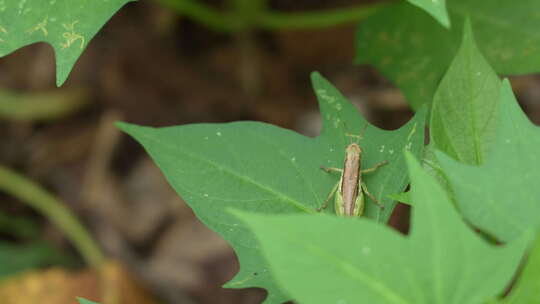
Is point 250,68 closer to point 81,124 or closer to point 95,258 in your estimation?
point 81,124

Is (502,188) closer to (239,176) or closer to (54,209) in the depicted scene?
(239,176)

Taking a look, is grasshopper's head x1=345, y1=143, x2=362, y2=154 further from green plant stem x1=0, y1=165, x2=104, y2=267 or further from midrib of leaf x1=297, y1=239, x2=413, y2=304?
green plant stem x1=0, y1=165, x2=104, y2=267

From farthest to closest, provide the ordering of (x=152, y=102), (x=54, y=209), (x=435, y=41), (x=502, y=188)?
(x=152, y=102)
(x=54, y=209)
(x=435, y=41)
(x=502, y=188)

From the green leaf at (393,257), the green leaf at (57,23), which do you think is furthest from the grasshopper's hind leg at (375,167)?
the green leaf at (57,23)

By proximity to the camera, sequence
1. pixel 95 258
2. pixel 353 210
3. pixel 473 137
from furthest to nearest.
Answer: pixel 95 258, pixel 353 210, pixel 473 137

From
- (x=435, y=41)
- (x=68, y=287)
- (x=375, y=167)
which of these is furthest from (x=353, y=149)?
(x=68, y=287)

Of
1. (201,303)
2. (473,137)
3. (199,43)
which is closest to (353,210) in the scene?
(473,137)
